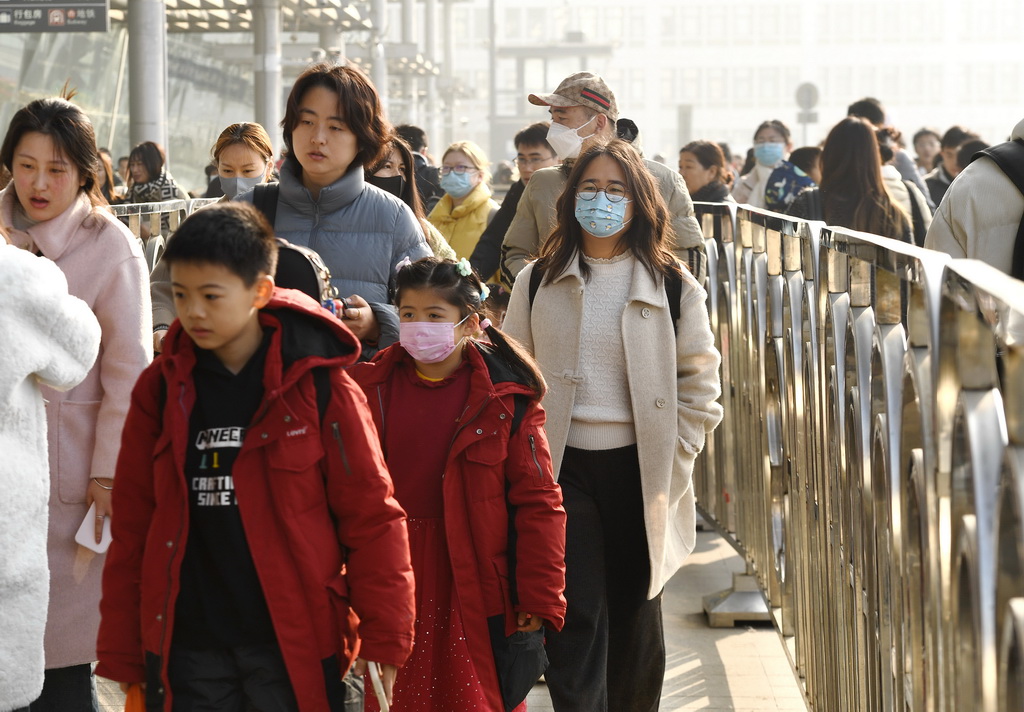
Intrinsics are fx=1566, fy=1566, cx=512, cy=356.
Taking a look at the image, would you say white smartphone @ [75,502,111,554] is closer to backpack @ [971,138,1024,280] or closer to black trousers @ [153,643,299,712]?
black trousers @ [153,643,299,712]

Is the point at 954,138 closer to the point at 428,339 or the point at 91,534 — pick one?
the point at 428,339

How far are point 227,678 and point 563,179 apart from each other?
2898 millimetres

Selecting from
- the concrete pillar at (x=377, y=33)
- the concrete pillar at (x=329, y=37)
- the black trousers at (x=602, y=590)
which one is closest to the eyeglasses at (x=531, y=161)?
the black trousers at (x=602, y=590)

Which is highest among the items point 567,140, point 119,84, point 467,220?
point 119,84

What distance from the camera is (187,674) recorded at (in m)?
2.81

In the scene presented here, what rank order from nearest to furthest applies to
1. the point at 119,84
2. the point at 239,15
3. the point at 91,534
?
the point at 91,534 → the point at 239,15 → the point at 119,84

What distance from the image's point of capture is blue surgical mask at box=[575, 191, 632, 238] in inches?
166

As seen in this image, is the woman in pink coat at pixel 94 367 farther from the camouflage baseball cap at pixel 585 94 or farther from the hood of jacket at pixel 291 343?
the camouflage baseball cap at pixel 585 94

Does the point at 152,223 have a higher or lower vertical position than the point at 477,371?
higher

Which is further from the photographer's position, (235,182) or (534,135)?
(534,135)

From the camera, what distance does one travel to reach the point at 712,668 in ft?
17.7

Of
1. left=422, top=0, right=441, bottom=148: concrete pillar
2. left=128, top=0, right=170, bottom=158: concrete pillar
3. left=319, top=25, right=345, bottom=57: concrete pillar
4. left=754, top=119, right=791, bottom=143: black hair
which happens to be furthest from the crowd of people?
left=422, top=0, right=441, bottom=148: concrete pillar

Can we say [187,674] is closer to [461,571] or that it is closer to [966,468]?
[461,571]

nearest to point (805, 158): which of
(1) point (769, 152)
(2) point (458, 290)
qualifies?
(1) point (769, 152)
